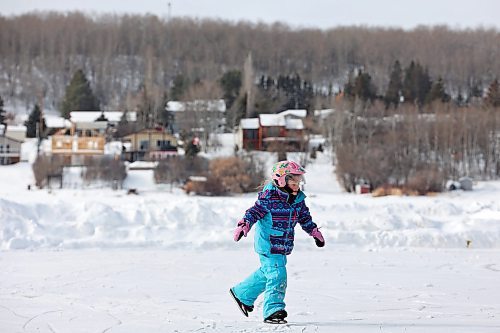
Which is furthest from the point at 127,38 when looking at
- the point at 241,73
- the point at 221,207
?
the point at 221,207

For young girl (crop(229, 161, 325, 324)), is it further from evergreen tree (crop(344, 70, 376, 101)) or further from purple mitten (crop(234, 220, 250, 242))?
evergreen tree (crop(344, 70, 376, 101))

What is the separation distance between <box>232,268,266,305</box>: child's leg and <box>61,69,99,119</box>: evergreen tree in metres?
57.1

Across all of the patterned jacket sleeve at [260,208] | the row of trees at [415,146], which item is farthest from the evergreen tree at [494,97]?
the patterned jacket sleeve at [260,208]

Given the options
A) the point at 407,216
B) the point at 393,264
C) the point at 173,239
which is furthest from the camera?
the point at 407,216

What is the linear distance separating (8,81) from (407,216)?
78.2m

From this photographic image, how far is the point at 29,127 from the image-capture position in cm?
5100

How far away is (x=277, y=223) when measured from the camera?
4.38 meters

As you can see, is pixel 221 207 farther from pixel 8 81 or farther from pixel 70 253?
pixel 8 81

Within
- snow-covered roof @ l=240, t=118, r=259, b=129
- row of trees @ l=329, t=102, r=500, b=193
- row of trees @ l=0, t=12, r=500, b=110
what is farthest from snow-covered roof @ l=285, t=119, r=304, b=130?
row of trees @ l=0, t=12, r=500, b=110

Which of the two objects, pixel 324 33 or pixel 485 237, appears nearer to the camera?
pixel 485 237

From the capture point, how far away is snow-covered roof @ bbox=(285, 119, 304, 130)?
45.7 metres

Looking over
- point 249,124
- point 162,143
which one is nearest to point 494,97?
point 249,124

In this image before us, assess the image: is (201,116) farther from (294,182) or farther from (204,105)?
(294,182)

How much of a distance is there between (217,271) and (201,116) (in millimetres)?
39372
